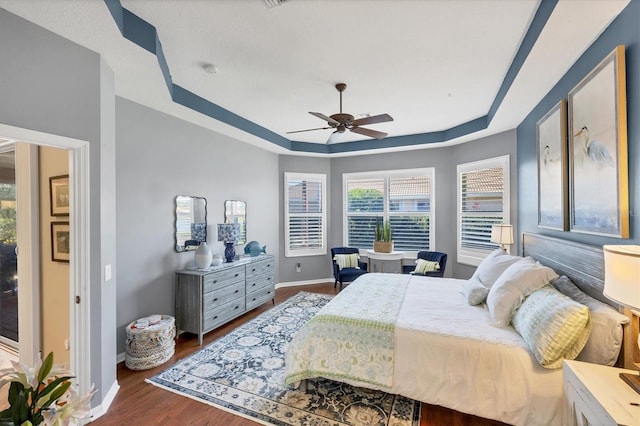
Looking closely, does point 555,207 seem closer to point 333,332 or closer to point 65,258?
point 333,332

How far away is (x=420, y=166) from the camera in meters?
5.44

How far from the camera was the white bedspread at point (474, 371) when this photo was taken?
1794mm

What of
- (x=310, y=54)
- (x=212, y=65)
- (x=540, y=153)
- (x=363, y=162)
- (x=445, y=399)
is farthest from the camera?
(x=363, y=162)

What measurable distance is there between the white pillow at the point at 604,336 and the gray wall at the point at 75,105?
338cm

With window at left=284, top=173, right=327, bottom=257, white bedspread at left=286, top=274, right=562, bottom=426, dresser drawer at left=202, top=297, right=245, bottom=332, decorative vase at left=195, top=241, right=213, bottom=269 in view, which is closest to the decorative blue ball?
dresser drawer at left=202, top=297, right=245, bottom=332

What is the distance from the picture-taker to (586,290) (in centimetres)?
203

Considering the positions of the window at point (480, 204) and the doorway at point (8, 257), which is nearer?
the doorway at point (8, 257)

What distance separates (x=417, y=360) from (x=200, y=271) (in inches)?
101

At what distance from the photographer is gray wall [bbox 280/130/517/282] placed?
448cm

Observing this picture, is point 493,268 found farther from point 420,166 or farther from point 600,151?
point 420,166

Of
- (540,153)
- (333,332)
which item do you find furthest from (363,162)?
(333,332)

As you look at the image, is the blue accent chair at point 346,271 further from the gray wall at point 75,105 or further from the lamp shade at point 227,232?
the gray wall at point 75,105

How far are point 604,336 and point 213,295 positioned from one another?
137 inches

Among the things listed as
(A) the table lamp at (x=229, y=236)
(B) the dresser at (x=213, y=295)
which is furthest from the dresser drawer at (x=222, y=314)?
(A) the table lamp at (x=229, y=236)
